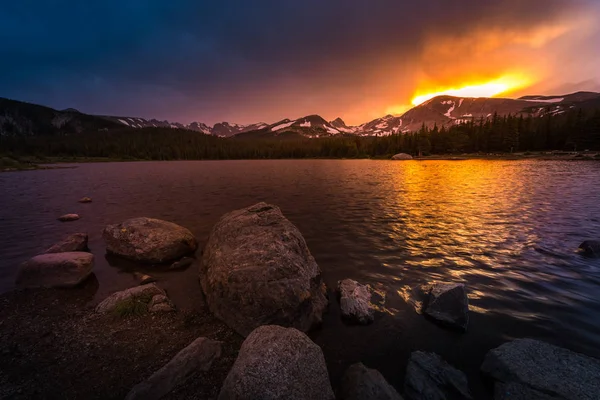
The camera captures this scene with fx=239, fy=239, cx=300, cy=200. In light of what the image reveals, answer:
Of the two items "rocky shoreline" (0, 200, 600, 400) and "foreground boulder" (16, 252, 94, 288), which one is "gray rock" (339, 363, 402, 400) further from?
"foreground boulder" (16, 252, 94, 288)

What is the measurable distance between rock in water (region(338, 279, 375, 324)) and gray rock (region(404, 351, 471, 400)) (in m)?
1.89

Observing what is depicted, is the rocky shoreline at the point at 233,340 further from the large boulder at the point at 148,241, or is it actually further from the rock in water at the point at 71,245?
the rock in water at the point at 71,245

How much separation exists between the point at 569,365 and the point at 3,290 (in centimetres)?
1814

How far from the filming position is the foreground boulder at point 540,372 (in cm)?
465

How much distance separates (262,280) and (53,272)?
9.20 meters

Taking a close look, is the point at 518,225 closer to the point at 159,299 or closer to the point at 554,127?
the point at 159,299

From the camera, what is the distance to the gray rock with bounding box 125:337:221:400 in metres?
4.98

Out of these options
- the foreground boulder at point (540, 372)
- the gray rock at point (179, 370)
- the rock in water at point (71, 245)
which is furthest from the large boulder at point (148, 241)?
the foreground boulder at point (540, 372)

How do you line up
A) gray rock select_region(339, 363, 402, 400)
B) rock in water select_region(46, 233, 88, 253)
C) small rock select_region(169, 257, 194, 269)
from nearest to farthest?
gray rock select_region(339, 363, 402, 400) < small rock select_region(169, 257, 194, 269) < rock in water select_region(46, 233, 88, 253)

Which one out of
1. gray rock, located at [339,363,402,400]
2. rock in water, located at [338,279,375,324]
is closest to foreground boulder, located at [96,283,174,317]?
rock in water, located at [338,279,375,324]

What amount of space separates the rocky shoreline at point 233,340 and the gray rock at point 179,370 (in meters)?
0.02

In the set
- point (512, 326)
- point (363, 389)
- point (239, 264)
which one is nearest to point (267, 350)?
point (363, 389)

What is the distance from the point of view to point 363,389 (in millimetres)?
4945

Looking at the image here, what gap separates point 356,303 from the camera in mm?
8086
